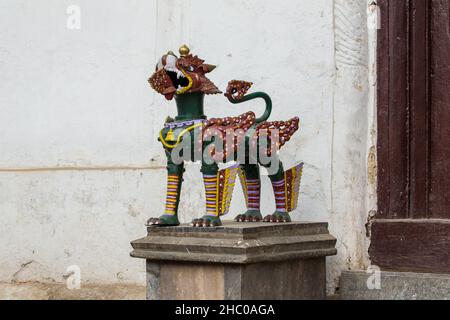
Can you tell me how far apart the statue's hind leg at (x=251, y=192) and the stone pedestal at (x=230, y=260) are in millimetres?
167

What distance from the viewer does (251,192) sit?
2.73 metres

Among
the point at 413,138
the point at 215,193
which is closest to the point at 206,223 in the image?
the point at 215,193

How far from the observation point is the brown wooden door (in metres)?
2.76

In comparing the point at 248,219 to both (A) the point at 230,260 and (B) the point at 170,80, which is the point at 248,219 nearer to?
(A) the point at 230,260

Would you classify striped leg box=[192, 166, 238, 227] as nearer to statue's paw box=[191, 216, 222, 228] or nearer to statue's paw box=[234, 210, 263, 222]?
statue's paw box=[191, 216, 222, 228]

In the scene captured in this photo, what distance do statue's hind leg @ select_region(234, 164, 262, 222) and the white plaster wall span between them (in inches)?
10.6

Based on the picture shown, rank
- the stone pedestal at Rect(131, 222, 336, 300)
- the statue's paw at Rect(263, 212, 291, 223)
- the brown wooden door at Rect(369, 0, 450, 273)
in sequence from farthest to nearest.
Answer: the brown wooden door at Rect(369, 0, 450, 273), the statue's paw at Rect(263, 212, 291, 223), the stone pedestal at Rect(131, 222, 336, 300)

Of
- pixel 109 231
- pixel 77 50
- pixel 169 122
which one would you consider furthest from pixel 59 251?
pixel 169 122

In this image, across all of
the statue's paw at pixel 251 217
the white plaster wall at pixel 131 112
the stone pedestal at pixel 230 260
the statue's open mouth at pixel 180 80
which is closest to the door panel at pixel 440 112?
the white plaster wall at pixel 131 112

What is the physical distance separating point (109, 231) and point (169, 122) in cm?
87

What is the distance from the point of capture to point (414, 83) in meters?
2.81

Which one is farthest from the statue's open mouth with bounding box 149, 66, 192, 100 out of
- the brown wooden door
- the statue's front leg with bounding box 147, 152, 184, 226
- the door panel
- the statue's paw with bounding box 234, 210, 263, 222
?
the door panel

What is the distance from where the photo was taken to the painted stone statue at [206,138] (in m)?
2.48

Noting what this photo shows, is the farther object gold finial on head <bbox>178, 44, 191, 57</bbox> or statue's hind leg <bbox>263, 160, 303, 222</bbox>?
statue's hind leg <bbox>263, 160, 303, 222</bbox>
